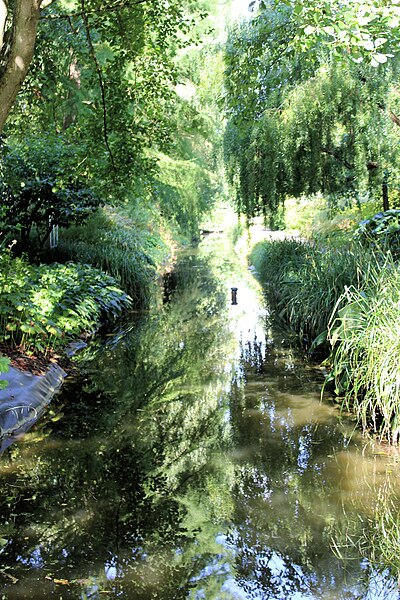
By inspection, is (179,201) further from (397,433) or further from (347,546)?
(347,546)

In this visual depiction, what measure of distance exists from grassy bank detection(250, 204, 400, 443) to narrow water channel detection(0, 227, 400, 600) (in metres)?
0.31

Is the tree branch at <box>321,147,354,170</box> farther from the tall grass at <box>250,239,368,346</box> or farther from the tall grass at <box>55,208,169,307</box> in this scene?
the tall grass at <box>55,208,169,307</box>

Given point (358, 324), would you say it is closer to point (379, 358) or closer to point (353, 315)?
point (353, 315)

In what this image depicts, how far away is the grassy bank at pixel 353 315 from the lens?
4.97 meters

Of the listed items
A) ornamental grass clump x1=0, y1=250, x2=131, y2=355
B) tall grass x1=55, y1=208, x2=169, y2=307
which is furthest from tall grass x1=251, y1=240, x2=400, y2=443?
tall grass x1=55, y1=208, x2=169, y2=307

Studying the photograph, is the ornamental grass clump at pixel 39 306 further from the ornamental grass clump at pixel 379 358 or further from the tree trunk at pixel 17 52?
the ornamental grass clump at pixel 379 358

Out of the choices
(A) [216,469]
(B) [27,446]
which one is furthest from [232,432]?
(B) [27,446]

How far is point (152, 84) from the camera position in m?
7.44

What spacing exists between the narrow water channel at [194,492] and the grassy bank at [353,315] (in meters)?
0.31

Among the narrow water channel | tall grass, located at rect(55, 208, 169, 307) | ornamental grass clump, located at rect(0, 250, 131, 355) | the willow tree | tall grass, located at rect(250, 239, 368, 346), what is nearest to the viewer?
the narrow water channel

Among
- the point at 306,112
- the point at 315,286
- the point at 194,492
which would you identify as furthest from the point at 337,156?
the point at 194,492

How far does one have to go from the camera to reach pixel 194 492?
423cm

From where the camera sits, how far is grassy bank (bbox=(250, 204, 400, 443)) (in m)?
4.97

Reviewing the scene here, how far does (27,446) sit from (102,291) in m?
5.55
